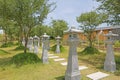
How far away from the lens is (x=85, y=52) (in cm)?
1488

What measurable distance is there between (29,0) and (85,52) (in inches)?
292

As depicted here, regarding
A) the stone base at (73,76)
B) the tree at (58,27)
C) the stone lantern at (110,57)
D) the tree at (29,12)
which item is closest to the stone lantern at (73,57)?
the stone base at (73,76)

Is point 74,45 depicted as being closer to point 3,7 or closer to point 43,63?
point 43,63

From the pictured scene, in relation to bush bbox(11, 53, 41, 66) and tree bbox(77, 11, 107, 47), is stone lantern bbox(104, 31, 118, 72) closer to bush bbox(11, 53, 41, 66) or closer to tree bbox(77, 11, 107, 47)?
bush bbox(11, 53, 41, 66)

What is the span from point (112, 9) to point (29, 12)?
19.5 feet

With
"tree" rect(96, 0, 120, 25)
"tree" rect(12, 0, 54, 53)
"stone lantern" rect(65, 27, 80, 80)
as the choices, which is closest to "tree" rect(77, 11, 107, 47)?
"tree" rect(96, 0, 120, 25)

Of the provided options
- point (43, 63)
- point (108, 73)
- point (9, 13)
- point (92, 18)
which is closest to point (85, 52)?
point (92, 18)

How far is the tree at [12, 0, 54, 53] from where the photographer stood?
10.3 meters

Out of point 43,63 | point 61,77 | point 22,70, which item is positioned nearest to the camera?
point 61,77

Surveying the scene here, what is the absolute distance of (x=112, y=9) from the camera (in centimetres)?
1132

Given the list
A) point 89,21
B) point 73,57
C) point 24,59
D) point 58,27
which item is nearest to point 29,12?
point 24,59

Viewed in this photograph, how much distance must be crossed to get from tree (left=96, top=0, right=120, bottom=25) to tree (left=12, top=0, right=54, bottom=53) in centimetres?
428

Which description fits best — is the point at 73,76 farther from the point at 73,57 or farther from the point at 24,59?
the point at 24,59

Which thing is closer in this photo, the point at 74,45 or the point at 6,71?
the point at 74,45
